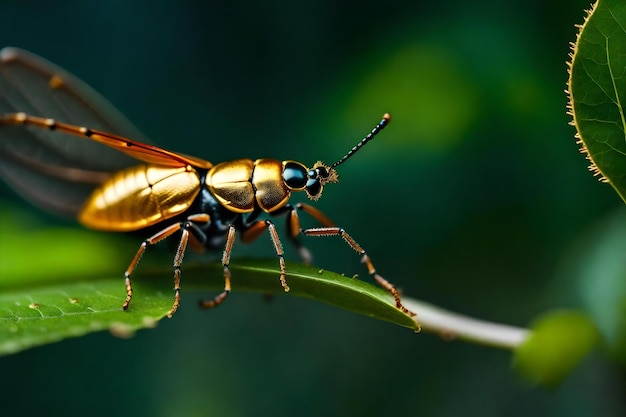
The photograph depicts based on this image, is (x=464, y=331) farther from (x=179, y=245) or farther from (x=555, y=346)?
(x=179, y=245)

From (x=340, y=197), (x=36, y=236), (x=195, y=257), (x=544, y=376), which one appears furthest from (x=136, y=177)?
(x=544, y=376)

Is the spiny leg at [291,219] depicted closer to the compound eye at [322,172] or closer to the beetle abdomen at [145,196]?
the compound eye at [322,172]

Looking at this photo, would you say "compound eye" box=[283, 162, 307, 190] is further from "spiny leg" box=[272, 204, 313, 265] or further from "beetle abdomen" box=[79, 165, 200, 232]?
"beetle abdomen" box=[79, 165, 200, 232]

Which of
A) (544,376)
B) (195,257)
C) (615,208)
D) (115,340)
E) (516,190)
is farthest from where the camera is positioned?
(115,340)

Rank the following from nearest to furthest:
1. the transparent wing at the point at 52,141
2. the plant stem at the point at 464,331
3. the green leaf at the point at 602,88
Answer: the green leaf at the point at 602,88
the plant stem at the point at 464,331
the transparent wing at the point at 52,141

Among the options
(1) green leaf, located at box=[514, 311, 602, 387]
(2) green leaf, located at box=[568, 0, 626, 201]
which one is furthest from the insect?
(2) green leaf, located at box=[568, 0, 626, 201]

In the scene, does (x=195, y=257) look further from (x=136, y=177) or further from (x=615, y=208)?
(x=615, y=208)

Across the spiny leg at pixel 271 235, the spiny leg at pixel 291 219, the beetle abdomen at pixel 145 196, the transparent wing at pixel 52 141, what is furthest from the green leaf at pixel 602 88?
the transparent wing at pixel 52 141
